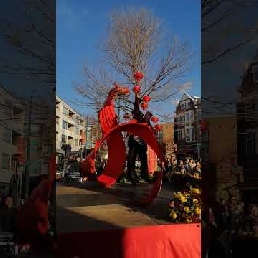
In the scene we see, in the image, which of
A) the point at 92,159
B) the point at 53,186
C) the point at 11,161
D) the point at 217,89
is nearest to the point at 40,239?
the point at 53,186

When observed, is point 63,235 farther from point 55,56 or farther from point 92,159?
point 92,159

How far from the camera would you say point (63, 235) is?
309 cm

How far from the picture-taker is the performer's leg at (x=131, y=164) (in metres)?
5.56

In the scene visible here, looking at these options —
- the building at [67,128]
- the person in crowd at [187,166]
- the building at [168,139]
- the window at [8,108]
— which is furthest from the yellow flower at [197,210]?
the window at [8,108]

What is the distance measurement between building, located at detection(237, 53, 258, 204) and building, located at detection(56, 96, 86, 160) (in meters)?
1.34

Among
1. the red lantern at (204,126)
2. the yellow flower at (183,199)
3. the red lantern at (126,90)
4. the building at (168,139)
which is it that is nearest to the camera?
the red lantern at (204,126)

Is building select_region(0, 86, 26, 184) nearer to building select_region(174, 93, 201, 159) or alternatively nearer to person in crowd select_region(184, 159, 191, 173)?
building select_region(174, 93, 201, 159)

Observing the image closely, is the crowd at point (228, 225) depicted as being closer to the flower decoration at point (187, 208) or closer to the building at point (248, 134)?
the building at point (248, 134)

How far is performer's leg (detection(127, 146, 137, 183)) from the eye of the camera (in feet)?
18.2

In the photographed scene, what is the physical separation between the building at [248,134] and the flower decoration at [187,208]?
78 centimetres

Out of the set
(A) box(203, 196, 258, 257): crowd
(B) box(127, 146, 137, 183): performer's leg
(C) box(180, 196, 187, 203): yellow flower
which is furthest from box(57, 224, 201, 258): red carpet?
(B) box(127, 146, 137, 183): performer's leg

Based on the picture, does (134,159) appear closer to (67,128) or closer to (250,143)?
(67,128)

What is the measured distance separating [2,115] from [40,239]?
86 centimetres

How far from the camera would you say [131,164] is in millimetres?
5668
